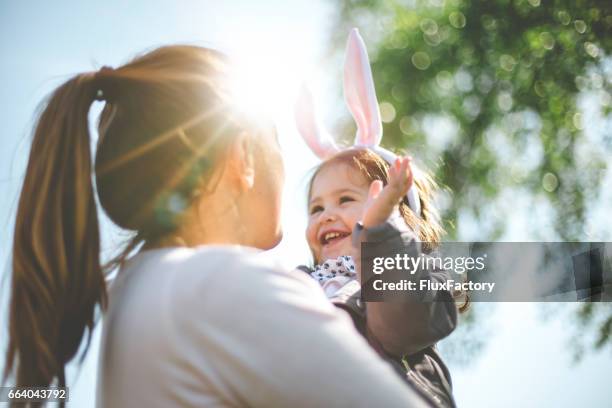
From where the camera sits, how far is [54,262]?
922 millimetres

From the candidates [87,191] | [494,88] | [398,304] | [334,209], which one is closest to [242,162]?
[87,191]

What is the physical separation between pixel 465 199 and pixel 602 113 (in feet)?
5.96

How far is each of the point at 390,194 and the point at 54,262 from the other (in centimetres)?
70

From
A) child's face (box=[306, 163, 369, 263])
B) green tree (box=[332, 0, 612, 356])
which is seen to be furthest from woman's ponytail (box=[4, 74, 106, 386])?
green tree (box=[332, 0, 612, 356])

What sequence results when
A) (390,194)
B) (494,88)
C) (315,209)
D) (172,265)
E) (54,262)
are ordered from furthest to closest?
(494,88), (315,209), (390,194), (54,262), (172,265)

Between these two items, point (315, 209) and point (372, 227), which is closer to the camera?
point (372, 227)

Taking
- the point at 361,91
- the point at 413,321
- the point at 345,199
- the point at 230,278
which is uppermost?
the point at 361,91

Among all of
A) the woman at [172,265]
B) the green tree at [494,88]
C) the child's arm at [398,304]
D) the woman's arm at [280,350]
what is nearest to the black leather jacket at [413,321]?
the child's arm at [398,304]

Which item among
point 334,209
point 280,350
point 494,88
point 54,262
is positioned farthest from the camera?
point 494,88

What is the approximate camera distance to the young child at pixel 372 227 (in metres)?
1.38

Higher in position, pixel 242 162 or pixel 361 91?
pixel 361 91

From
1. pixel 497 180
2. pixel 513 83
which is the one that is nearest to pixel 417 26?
pixel 513 83

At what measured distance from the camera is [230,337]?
2.27 feet

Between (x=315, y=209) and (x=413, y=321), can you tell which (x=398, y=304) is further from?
(x=315, y=209)
